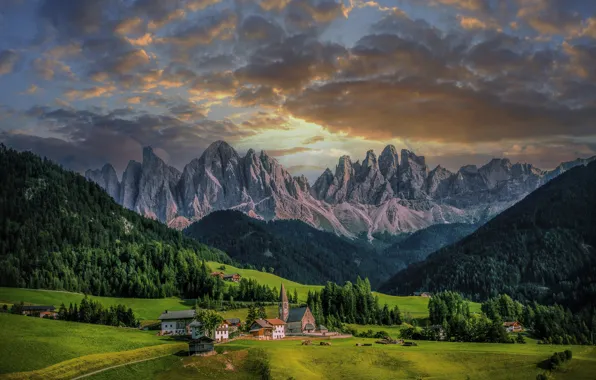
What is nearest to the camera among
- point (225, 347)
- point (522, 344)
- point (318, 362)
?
point (318, 362)

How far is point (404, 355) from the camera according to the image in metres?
111

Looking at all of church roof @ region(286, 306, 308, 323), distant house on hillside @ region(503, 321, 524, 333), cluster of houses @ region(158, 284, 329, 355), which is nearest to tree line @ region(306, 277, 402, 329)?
church roof @ region(286, 306, 308, 323)

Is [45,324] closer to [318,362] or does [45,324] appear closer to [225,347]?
[225,347]

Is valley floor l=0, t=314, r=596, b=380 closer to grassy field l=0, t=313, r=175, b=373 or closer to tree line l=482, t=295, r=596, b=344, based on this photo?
grassy field l=0, t=313, r=175, b=373

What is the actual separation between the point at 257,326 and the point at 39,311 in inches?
2238

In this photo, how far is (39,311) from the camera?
498ft

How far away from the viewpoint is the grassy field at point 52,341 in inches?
3661

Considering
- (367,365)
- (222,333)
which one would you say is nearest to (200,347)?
(222,333)

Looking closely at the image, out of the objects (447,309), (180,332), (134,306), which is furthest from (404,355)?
(134,306)

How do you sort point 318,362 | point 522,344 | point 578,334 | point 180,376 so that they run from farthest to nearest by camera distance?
point 578,334 → point 522,344 → point 318,362 → point 180,376

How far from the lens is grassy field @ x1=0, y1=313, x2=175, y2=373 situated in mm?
93000

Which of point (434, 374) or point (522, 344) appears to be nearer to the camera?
point (434, 374)

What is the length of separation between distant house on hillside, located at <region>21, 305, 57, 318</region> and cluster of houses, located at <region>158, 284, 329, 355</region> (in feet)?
93.4

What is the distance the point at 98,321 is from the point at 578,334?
5397 inches
